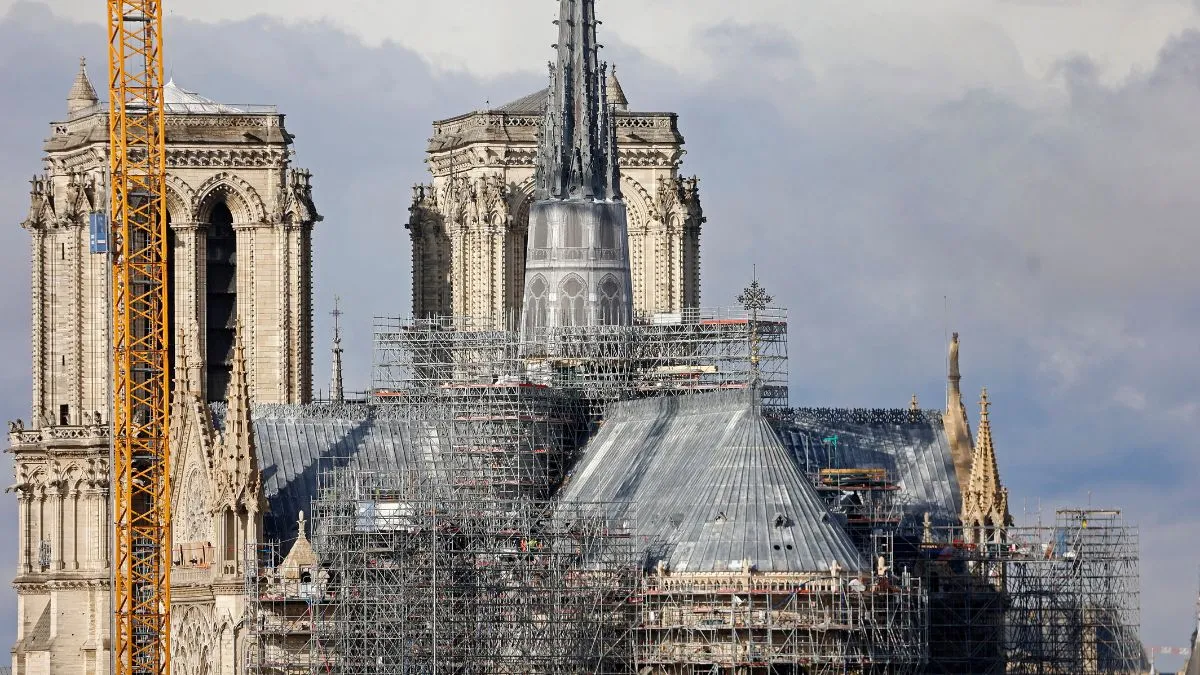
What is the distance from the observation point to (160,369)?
578 ft

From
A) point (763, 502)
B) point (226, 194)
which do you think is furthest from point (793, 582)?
point (226, 194)

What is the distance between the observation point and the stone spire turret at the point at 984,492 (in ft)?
564

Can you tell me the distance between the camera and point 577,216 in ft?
611

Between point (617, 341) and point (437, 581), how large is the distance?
89.9 feet

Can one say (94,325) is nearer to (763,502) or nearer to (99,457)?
(99,457)

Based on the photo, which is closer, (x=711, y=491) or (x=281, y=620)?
(x=711, y=491)

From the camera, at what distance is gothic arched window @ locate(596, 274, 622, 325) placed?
186 meters

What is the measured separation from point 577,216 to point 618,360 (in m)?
7.01

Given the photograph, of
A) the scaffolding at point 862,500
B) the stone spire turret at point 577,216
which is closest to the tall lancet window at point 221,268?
the stone spire turret at point 577,216

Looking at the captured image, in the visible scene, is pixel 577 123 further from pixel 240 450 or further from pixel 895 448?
pixel 240 450

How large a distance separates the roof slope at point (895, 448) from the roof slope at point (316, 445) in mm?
15429

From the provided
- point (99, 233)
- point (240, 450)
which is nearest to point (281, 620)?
point (240, 450)

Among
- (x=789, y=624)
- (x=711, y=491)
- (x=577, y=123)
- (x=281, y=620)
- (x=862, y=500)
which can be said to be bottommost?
(x=789, y=624)

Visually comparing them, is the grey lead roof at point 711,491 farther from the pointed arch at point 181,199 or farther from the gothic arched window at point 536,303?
the pointed arch at point 181,199
